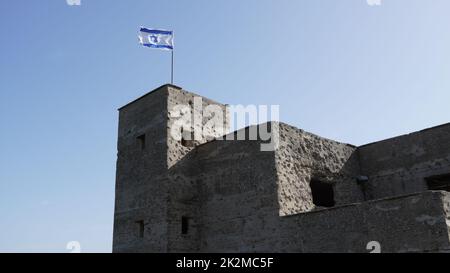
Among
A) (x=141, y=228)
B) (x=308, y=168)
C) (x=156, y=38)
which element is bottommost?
(x=141, y=228)

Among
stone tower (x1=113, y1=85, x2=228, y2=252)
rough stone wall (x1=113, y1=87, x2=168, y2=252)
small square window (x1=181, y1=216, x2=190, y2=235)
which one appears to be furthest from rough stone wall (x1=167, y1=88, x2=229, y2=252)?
rough stone wall (x1=113, y1=87, x2=168, y2=252)

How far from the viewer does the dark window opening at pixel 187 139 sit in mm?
18016

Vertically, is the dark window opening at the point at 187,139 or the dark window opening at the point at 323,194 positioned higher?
the dark window opening at the point at 187,139

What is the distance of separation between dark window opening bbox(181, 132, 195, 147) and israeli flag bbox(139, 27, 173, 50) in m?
3.93

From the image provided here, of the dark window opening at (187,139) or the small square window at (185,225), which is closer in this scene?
the small square window at (185,225)

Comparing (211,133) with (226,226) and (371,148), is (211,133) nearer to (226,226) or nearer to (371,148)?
(226,226)

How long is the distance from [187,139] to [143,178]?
7.26ft

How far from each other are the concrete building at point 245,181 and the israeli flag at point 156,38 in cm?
215

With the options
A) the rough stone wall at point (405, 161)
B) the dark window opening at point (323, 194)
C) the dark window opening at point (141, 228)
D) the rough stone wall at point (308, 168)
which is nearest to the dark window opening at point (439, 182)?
the rough stone wall at point (405, 161)

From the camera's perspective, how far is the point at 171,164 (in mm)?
17156

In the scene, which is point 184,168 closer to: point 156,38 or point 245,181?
point 245,181

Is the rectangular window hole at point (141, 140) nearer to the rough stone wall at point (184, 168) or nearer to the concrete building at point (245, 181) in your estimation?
the concrete building at point (245, 181)

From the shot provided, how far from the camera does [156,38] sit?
19.4m

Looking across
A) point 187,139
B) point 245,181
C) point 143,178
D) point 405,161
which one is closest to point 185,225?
point 143,178
